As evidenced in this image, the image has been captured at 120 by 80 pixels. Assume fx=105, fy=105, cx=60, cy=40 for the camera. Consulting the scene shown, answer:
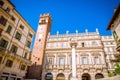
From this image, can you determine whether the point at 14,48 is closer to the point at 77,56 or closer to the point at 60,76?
the point at 60,76

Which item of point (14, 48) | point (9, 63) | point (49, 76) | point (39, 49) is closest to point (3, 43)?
point (14, 48)

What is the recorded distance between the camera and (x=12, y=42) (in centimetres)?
2203

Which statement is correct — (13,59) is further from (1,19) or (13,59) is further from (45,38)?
(45,38)

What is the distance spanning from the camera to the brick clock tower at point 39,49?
34.3 meters

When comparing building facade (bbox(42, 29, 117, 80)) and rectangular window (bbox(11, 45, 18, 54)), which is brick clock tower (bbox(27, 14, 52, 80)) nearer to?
building facade (bbox(42, 29, 117, 80))

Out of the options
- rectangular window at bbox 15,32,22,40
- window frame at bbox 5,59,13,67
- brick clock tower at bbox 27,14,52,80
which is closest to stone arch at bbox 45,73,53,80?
brick clock tower at bbox 27,14,52,80

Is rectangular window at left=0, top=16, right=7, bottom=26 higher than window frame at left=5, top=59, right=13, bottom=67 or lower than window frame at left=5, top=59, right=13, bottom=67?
higher

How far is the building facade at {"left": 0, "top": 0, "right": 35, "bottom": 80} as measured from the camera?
1931 centimetres

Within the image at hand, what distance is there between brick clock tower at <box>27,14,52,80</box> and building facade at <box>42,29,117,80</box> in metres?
1.67

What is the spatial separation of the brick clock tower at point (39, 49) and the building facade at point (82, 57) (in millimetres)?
1671

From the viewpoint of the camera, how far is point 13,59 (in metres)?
21.8

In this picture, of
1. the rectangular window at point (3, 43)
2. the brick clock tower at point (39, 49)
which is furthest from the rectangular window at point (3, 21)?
the brick clock tower at point (39, 49)

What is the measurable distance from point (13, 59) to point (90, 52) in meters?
22.6

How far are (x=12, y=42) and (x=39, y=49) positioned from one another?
15.7 m
